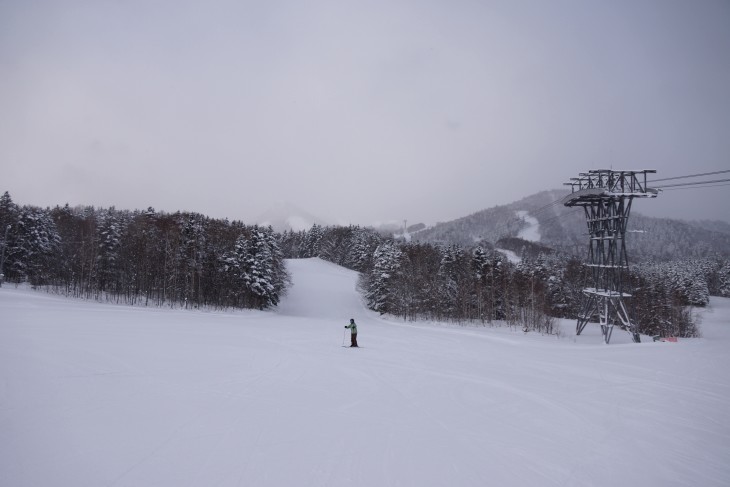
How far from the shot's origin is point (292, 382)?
10.1 meters

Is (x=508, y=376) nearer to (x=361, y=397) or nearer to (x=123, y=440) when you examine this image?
(x=361, y=397)

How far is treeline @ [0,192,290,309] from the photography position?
42125mm

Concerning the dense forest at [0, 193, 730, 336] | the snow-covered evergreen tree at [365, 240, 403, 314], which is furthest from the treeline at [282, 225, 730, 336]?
the dense forest at [0, 193, 730, 336]

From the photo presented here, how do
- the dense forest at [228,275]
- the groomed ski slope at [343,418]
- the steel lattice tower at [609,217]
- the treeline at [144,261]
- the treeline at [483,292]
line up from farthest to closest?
the treeline at [483,292] < the dense forest at [228,275] < the treeline at [144,261] < the steel lattice tower at [609,217] < the groomed ski slope at [343,418]

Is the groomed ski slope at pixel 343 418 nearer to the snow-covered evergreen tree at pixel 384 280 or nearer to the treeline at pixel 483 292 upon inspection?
the treeline at pixel 483 292

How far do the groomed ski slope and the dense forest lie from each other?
28.1 m

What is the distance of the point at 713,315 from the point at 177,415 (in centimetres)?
9600

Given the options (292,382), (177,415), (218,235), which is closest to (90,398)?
(177,415)

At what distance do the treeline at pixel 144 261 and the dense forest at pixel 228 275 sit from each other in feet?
0.44

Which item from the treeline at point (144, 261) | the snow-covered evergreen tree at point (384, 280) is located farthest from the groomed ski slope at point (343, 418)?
the snow-covered evergreen tree at point (384, 280)

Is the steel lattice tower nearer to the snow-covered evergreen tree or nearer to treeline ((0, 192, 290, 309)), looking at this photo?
the snow-covered evergreen tree

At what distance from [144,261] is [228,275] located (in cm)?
955

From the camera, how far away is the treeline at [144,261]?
42.1 meters

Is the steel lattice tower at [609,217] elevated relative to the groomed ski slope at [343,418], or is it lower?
elevated
